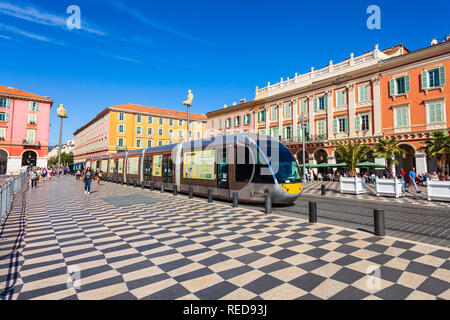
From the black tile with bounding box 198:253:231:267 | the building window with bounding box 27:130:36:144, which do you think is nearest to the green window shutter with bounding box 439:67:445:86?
the black tile with bounding box 198:253:231:267

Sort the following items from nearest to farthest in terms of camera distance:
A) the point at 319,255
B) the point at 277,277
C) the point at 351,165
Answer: the point at 277,277, the point at 319,255, the point at 351,165

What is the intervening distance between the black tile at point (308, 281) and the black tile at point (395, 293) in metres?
0.74

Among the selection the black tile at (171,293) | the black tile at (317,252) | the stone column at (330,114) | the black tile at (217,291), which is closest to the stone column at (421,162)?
the stone column at (330,114)

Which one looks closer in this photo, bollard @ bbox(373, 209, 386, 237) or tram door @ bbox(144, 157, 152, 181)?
bollard @ bbox(373, 209, 386, 237)

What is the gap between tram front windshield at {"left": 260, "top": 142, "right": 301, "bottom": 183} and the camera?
9.77 meters

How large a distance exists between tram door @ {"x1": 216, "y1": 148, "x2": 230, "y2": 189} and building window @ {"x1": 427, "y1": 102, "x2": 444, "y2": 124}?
21783 millimetres

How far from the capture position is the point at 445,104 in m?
20.6

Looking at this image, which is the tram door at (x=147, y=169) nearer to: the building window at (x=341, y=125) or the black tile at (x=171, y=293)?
the black tile at (x=171, y=293)

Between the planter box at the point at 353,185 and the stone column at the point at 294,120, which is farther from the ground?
the stone column at the point at 294,120

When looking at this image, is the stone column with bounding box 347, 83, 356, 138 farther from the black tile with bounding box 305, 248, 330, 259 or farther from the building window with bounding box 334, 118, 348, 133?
the black tile with bounding box 305, 248, 330, 259

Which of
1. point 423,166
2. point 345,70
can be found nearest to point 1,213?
point 423,166

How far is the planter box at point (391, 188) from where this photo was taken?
13.4 meters

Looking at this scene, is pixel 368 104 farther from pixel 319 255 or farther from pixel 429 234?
pixel 319 255

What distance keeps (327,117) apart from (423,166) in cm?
1081
